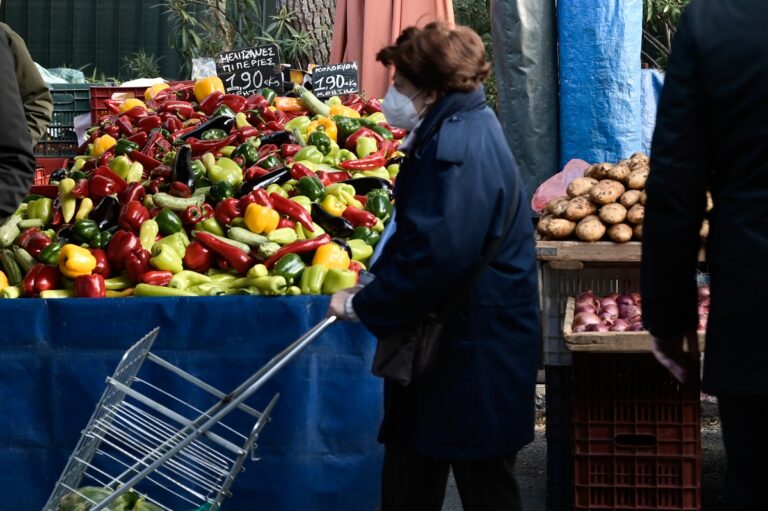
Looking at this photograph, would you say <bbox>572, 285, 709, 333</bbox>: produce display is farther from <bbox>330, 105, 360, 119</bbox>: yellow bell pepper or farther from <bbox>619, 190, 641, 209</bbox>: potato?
<bbox>330, 105, 360, 119</bbox>: yellow bell pepper

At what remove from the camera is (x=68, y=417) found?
4.86 meters

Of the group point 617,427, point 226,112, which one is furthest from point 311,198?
point 617,427

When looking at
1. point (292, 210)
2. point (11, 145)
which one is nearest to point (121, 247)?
point (292, 210)

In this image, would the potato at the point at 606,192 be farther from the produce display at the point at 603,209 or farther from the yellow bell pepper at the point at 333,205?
the yellow bell pepper at the point at 333,205

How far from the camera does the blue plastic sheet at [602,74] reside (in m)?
7.12

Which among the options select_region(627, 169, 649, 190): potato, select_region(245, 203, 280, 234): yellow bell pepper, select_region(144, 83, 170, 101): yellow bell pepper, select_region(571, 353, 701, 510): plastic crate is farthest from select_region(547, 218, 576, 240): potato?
select_region(144, 83, 170, 101): yellow bell pepper

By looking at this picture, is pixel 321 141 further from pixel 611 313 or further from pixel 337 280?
pixel 611 313

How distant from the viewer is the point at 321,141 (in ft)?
21.7

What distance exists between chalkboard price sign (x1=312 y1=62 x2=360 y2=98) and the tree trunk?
194 cm

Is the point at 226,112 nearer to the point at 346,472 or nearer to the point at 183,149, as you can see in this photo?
the point at 183,149

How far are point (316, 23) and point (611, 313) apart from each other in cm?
570

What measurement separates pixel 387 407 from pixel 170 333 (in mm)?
1618

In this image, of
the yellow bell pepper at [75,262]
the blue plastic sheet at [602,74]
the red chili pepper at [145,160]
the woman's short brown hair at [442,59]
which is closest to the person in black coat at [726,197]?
the woman's short brown hair at [442,59]

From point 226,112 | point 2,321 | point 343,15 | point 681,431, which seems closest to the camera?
point 681,431
